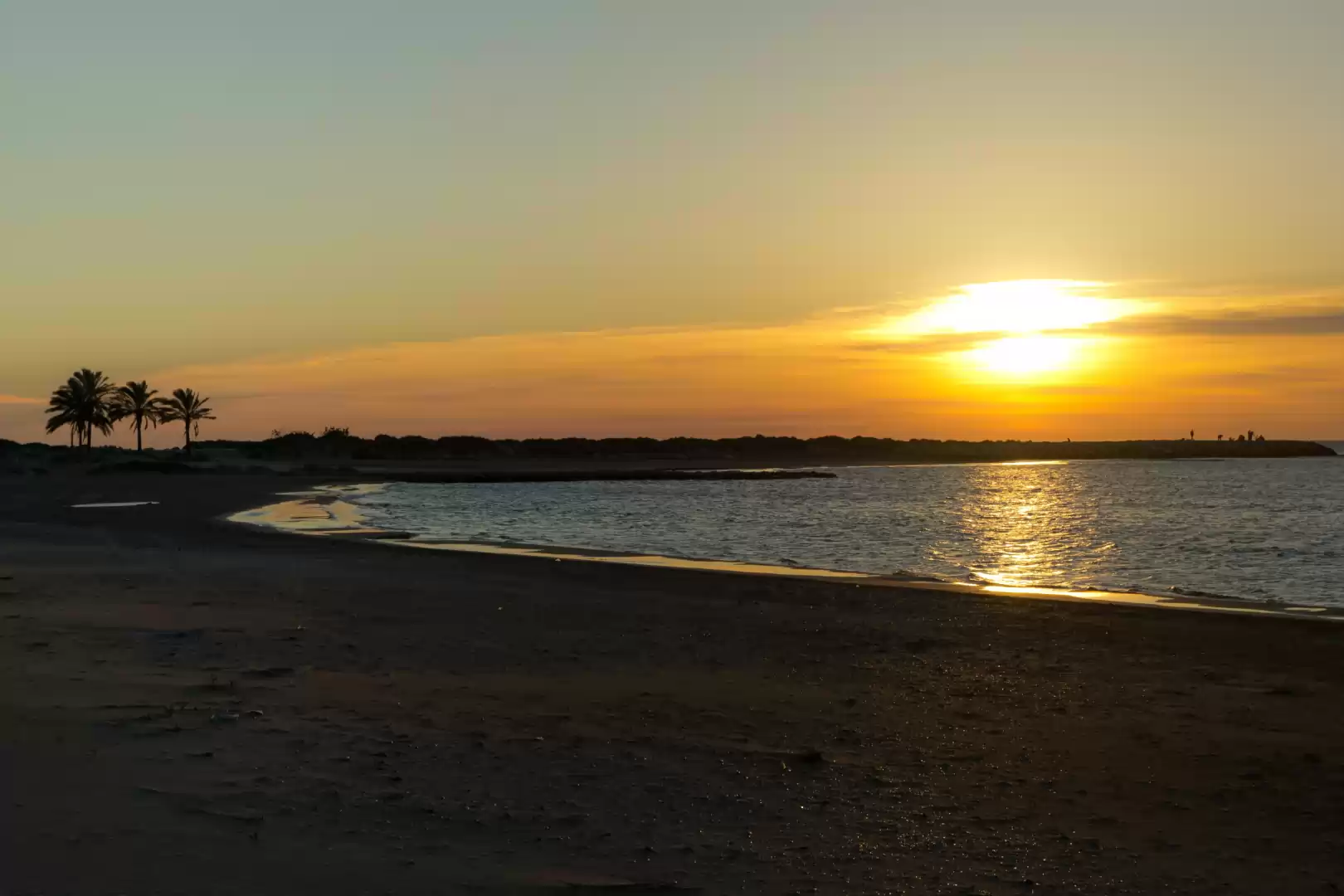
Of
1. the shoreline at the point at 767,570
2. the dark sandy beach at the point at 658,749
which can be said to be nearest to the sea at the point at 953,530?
the shoreline at the point at 767,570

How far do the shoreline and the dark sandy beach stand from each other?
110 inches

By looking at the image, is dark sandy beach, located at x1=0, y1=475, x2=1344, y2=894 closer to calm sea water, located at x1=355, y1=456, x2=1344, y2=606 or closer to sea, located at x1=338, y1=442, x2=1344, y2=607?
sea, located at x1=338, y1=442, x2=1344, y2=607

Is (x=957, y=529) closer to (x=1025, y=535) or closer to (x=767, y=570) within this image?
(x=1025, y=535)

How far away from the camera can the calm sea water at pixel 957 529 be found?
96.0 feet

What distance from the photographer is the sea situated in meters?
28.8

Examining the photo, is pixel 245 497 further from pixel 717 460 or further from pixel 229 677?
pixel 717 460

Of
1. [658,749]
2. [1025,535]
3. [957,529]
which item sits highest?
[658,749]

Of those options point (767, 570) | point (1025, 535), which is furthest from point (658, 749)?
point (1025, 535)

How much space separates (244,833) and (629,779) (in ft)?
9.44

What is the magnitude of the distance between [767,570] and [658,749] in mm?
17893

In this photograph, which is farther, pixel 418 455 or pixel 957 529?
pixel 418 455

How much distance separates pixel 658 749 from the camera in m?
9.70

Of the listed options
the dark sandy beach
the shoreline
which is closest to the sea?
the shoreline

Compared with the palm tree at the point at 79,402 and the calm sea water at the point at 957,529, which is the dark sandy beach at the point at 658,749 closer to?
the calm sea water at the point at 957,529
